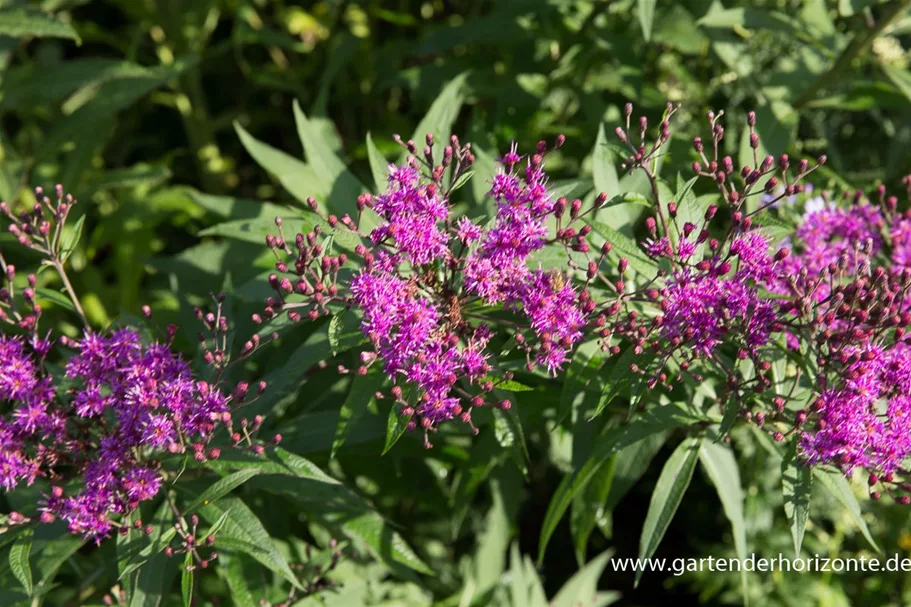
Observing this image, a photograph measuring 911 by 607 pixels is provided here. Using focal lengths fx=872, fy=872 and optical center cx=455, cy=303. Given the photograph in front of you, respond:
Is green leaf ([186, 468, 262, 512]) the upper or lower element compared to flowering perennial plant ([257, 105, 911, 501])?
lower

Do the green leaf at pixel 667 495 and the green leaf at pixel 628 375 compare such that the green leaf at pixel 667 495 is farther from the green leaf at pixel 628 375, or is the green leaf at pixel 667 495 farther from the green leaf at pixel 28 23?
the green leaf at pixel 28 23

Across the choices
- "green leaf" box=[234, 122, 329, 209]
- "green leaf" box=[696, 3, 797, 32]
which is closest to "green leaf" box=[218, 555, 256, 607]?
"green leaf" box=[234, 122, 329, 209]

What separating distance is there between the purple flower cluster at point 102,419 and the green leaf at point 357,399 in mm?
322

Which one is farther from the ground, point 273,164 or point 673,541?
point 273,164

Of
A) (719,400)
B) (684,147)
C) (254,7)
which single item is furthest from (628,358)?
(254,7)

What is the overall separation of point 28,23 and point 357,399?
1957 millimetres

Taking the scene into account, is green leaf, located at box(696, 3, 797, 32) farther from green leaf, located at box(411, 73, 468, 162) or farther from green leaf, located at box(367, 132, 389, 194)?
green leaf, located at box(367, 132, 389, 194)

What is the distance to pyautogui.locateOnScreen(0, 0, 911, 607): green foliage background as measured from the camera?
2678 mm

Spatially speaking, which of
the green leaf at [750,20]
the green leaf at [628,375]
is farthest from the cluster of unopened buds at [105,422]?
the green leaf at [750,20]

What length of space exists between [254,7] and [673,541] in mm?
3932

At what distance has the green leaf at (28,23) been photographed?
3.04m

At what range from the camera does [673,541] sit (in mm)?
4742

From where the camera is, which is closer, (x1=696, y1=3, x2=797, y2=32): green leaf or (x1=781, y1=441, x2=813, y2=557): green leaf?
(x1=781, y1=441, x2=813, y2=557): green leaf

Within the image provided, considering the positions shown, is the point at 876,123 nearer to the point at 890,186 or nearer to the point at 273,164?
the point at 890,186
